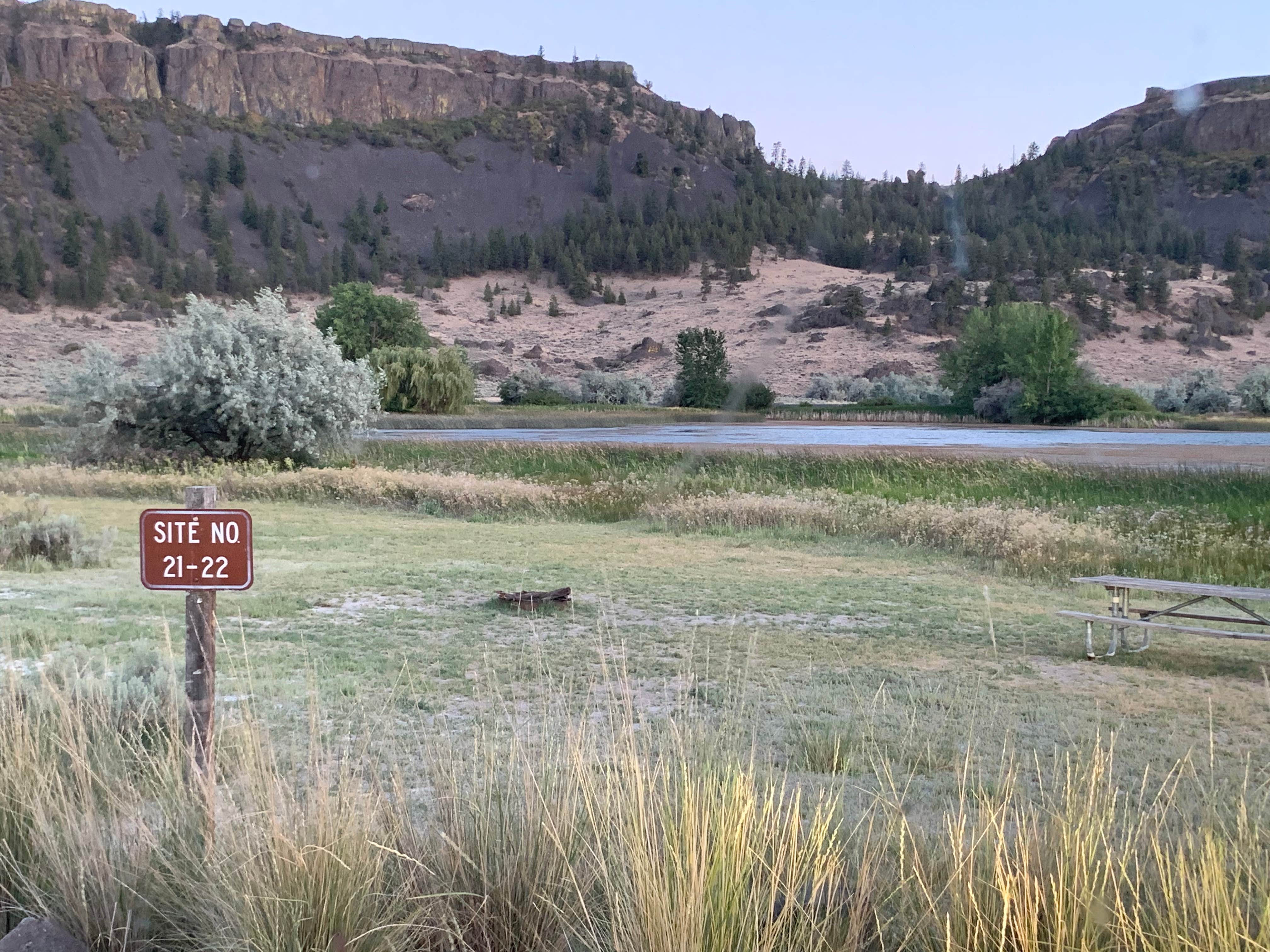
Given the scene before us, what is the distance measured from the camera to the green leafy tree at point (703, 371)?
68.2 m

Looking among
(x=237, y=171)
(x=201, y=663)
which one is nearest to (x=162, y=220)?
(x=237, y=171)

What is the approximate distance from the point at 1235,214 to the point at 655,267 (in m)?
74.5

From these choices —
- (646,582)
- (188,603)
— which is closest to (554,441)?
(646,582)

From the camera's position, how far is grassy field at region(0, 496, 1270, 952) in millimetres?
2943

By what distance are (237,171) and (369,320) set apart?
69842 millimetres

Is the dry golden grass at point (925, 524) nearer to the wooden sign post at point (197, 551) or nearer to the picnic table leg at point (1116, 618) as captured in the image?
the picnic table leg at point (1116, 618)

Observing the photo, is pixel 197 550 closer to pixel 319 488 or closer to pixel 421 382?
pixel 319 488

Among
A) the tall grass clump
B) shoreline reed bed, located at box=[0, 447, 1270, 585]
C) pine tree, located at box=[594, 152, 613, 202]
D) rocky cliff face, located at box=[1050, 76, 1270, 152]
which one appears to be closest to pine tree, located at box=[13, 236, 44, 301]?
pine tree, located at box=[594, 152, 613, 202]

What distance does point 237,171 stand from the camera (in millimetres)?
130250

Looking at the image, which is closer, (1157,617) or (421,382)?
(1157,617)

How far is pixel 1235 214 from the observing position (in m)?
135

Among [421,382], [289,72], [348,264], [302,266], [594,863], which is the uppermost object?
[289,72]

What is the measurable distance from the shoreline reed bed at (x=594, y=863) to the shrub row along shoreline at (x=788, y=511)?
1017cm

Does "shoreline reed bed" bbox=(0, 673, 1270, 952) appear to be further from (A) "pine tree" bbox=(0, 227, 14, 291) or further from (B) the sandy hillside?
(A) "pine tree" bbox=(0, 227, 14, 291)
